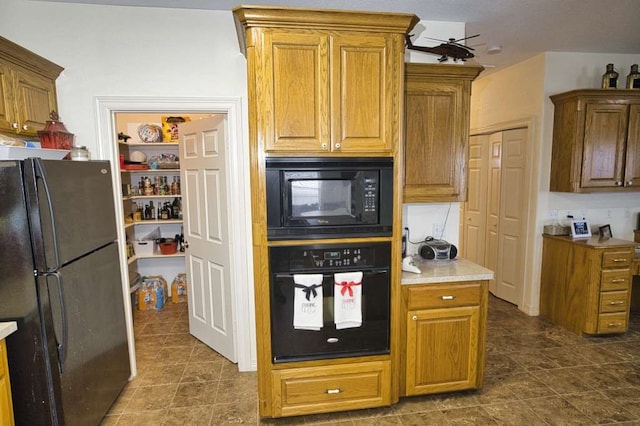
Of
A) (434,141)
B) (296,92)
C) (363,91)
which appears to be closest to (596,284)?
(434,141)

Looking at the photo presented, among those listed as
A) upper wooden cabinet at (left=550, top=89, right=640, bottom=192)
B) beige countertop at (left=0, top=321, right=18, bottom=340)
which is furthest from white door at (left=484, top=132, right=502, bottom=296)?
beige countertop at (left=0, top=321, right=18, bottom=340)

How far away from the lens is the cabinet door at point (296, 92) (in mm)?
1918

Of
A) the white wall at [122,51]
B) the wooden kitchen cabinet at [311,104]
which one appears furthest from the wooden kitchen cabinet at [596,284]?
the white wall at [122,51]

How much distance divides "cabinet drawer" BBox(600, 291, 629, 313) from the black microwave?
2552 millimetres

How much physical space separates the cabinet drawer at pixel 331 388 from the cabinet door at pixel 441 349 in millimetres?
212

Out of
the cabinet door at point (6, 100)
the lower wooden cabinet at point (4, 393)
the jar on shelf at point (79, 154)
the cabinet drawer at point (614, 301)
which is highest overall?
the cabinet door at point (6, 100)

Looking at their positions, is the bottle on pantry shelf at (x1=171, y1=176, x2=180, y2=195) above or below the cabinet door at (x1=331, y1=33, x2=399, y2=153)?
below

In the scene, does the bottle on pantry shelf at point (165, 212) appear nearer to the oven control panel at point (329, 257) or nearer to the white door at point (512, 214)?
the oven control panel at point (329, 257)

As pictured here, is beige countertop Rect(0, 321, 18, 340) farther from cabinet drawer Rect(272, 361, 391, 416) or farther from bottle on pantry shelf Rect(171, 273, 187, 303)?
bottle on pantry shelf Rect(171, 273, 187, 303)

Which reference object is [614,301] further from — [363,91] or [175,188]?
[175,188]

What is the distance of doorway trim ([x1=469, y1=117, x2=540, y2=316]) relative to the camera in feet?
12.0

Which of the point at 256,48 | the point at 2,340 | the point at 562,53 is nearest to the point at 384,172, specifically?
the point at 256,48

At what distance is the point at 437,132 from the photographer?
2.45 m

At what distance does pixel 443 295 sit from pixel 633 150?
109 inches
